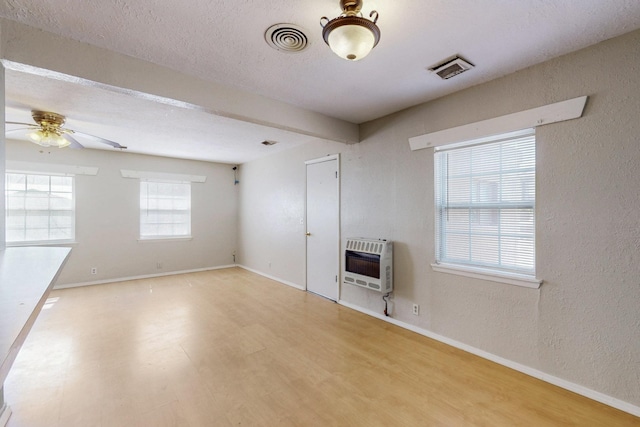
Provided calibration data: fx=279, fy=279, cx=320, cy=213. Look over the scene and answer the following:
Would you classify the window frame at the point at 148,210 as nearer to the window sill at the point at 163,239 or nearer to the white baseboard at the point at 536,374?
the window sill at the point at 163,239

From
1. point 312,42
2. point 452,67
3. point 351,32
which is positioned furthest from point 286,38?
point 452,67

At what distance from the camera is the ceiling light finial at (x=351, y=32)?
55.7 inches

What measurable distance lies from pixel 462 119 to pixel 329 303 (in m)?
2.87

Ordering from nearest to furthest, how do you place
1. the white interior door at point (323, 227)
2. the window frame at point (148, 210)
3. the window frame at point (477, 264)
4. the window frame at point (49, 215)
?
the window frame at point (477, 264) < the white interior door at point (323, 227) < the window frame at point (49, 215) < the window frame at point (148, 210)

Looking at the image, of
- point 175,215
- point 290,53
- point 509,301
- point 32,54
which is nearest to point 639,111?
point 509,301

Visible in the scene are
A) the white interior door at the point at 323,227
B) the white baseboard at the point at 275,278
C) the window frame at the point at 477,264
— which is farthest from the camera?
the white baseboard at the point at 275,278

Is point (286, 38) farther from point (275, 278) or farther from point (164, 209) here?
point (164, 209)

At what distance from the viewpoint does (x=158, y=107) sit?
3.03m

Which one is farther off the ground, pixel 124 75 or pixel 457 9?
pixel 457 9

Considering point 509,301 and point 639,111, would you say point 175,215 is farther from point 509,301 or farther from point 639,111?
point 639,111

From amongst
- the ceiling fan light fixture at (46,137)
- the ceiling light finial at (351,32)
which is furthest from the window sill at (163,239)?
the ceiling light finial at (351,32)

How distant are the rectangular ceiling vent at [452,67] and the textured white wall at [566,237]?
0.42 meters

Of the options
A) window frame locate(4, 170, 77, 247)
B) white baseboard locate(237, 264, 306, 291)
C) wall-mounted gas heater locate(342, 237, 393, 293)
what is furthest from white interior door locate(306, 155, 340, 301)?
window frame locate(4, 170, 77, 247)

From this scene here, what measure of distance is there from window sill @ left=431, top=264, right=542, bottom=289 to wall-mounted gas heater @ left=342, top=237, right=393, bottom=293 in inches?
20.7
